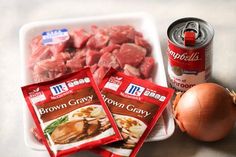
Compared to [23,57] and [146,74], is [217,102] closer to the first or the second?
[146,74]

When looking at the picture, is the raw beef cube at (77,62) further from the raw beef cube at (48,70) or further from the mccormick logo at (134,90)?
the mccormick logo at (134,90)

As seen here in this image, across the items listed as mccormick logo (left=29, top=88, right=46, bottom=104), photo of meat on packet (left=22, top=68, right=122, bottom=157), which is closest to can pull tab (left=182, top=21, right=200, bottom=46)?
photo of meat on packet (left=22, top=68, right=122, bottom=157)

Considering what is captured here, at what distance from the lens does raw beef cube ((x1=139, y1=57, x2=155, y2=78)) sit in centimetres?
124

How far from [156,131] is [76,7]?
57 centimetres

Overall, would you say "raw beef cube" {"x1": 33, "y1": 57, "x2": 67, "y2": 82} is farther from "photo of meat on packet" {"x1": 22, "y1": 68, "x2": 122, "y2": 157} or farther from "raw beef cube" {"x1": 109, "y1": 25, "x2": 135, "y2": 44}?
"raw beef cube" {"x1": 109, "y1": 25, "x2": 135, "y2": 44}

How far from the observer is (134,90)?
3.84 ft

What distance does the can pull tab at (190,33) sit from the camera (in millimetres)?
1103

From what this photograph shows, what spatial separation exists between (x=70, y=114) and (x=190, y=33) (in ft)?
1.04

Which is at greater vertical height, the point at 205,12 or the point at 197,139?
the point at 205,12

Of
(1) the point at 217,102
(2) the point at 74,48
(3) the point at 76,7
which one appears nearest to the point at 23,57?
(2) the point at 74,48

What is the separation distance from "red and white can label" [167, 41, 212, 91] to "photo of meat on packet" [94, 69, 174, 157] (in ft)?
0.11

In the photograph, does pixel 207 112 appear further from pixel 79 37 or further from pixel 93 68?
pixel 79 37

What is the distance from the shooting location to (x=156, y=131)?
110 centimetres

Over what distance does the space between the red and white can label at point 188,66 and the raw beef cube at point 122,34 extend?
0.19m
